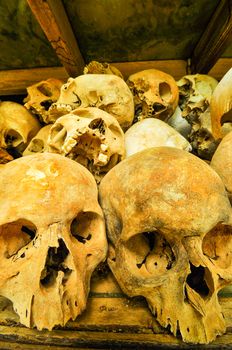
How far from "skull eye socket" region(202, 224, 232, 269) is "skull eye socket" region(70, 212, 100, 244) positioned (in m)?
0.39

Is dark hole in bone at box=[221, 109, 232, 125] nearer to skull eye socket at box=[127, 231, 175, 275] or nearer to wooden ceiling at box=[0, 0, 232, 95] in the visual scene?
wooden ceiling at box=[0, 0, 232, 95]

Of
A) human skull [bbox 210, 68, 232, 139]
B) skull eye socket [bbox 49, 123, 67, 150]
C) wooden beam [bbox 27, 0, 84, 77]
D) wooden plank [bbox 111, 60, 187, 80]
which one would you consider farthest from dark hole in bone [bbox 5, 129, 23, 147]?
human skull [bbox 210, 68, 232, 139]

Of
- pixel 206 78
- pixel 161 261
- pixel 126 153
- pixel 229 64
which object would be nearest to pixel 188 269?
pixel 161 261

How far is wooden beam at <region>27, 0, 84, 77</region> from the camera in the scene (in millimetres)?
1114

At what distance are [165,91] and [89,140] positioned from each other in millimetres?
795

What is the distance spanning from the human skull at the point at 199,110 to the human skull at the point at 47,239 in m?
0.87

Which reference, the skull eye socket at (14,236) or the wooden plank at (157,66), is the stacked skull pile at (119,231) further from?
the wooden plank at (157,66)

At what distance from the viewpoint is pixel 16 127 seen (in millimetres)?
1651

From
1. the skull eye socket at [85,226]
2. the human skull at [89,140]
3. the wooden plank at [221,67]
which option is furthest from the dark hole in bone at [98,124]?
the wooden plank at [221,67]

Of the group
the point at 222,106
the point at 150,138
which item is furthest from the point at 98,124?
the point at 222,106

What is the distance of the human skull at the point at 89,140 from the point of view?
3.51 ft

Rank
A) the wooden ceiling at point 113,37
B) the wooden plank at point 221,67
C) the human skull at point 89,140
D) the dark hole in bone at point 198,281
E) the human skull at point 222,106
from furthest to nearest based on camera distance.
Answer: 1. the wooden plank at point 221,67
2. the wooden ceiling at point 113,37
3. the human skull at point 222,106
4. the human skull at point 89,140
5. the dark hole in bone at point 198,281

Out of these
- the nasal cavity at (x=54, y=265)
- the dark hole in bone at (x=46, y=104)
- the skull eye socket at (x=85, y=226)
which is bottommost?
the skull eye socket at (x=85, y=226)

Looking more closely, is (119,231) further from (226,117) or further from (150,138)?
(226,117)
